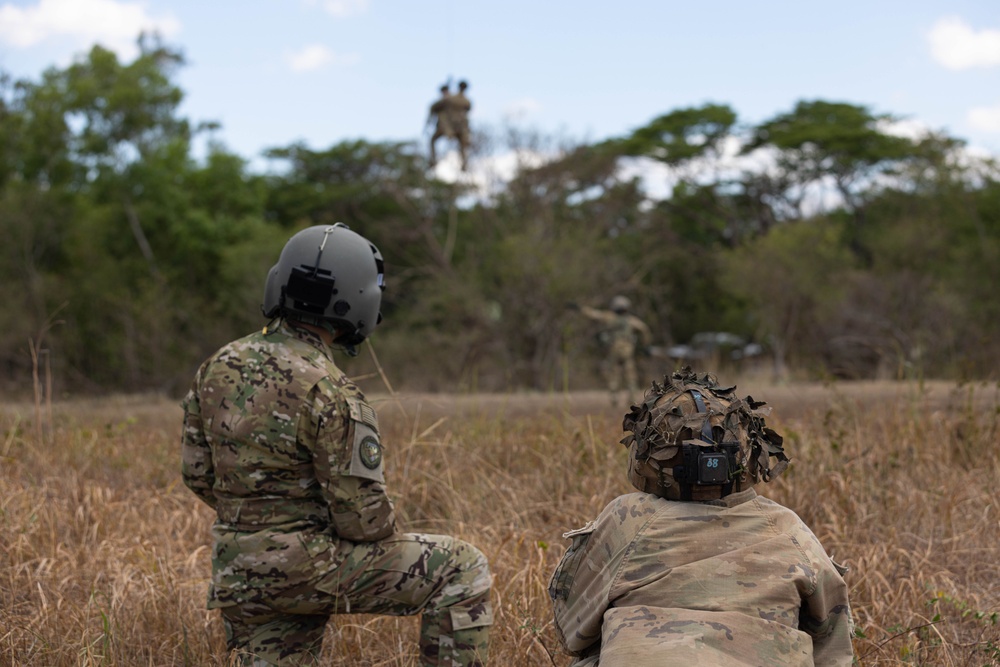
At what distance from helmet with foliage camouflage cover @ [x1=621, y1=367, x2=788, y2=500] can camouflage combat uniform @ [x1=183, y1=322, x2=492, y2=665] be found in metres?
0.99

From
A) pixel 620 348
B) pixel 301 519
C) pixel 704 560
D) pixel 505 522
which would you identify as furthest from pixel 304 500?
pixel 620 348

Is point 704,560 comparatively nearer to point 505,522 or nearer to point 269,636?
point 269,636

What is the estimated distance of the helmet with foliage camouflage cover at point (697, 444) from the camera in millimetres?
2102

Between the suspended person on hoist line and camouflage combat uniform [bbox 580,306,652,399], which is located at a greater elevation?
the suspended person on hoist line

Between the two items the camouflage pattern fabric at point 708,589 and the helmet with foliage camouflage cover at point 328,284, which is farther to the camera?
the helmet with foliage camouflage cover at point 328,284

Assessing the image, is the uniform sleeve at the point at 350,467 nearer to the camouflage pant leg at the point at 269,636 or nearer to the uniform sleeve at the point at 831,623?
the camouflage pant leg at the point at 269,636

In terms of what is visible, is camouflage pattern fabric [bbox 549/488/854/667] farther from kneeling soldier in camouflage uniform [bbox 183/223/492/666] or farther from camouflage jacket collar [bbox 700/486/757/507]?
kneeling soldier in camouflage uniform [bbox 183/223/492/666]

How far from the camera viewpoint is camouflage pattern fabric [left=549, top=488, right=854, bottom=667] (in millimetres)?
1984

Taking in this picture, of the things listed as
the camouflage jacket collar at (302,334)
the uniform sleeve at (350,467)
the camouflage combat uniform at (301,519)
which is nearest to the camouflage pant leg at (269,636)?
the camouflage combat uniform at (301,519)

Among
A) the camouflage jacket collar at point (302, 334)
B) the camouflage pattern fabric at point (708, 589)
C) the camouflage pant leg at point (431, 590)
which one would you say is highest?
the camouflage jacket collar at point (302, 334)

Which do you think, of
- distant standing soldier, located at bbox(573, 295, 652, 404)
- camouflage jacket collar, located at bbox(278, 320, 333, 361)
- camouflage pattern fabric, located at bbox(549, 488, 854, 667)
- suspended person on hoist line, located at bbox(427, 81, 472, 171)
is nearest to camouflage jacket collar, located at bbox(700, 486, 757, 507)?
camouflage pattern fabric, located at bbox(549, 488, 854, 667)

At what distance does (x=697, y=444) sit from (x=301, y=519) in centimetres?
137

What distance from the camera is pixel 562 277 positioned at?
20250 mm

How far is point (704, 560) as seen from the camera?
2.09 metres
